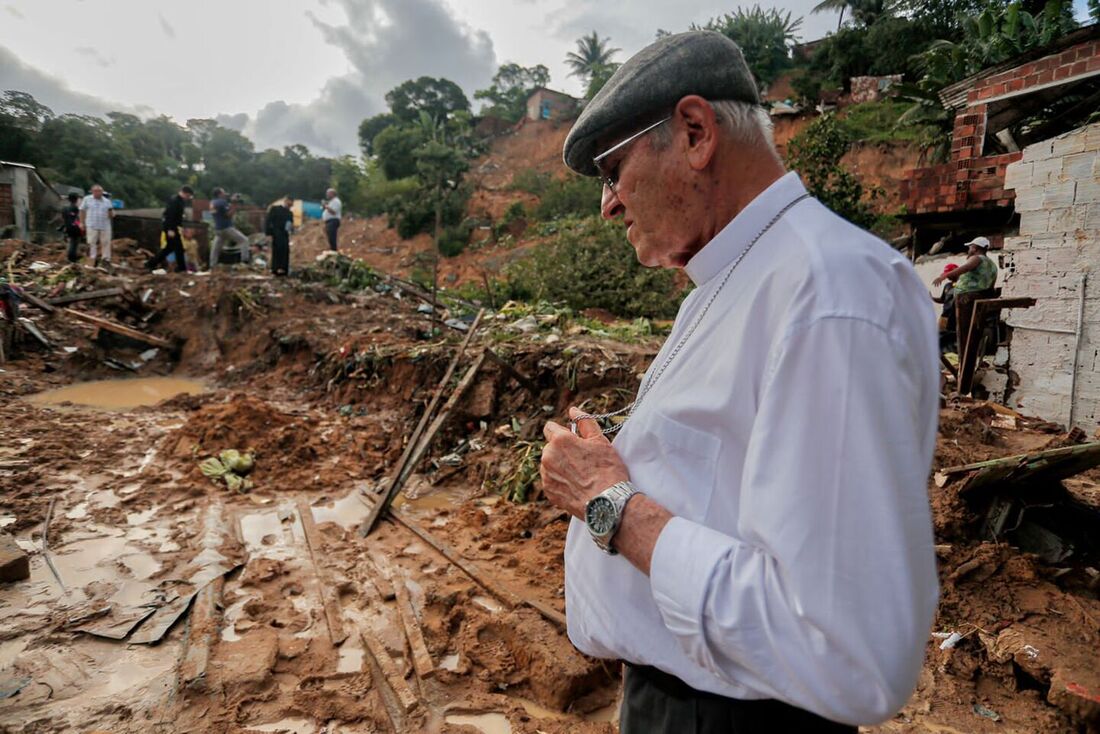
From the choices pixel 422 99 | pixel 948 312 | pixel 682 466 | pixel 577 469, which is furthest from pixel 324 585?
pixel 422 99

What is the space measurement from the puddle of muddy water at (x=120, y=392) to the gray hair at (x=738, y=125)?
9.52 meters

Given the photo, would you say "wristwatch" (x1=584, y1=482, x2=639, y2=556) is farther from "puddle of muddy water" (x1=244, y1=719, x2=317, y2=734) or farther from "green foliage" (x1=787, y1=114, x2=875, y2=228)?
"green foliage" (x1=787, y1=114, x2=875, y2=228)

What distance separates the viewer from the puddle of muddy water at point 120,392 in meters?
8.22

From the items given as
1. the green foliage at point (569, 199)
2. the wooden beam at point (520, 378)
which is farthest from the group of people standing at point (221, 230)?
the green foliage at point (569, 199)

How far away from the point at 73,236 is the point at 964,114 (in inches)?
680

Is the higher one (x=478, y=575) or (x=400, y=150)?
(x=400, y=150)

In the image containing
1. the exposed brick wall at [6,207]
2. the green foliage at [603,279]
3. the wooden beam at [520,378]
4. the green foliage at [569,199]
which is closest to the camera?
the wooden beam at [520,378]

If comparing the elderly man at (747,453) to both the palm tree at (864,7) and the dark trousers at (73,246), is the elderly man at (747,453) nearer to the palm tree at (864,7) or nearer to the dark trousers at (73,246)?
the dark trousers at (73,246)

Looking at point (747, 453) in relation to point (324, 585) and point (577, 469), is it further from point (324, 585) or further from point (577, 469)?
point (324, 585)

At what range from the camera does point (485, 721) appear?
2.77 m

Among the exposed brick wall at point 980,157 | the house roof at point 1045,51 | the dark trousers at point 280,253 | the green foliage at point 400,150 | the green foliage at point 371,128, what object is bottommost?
the dark trousers at point 280,253

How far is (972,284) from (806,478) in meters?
7.78

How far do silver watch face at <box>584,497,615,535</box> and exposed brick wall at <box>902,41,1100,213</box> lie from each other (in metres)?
7.65

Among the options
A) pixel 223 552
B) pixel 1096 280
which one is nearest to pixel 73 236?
pixel 223 552
